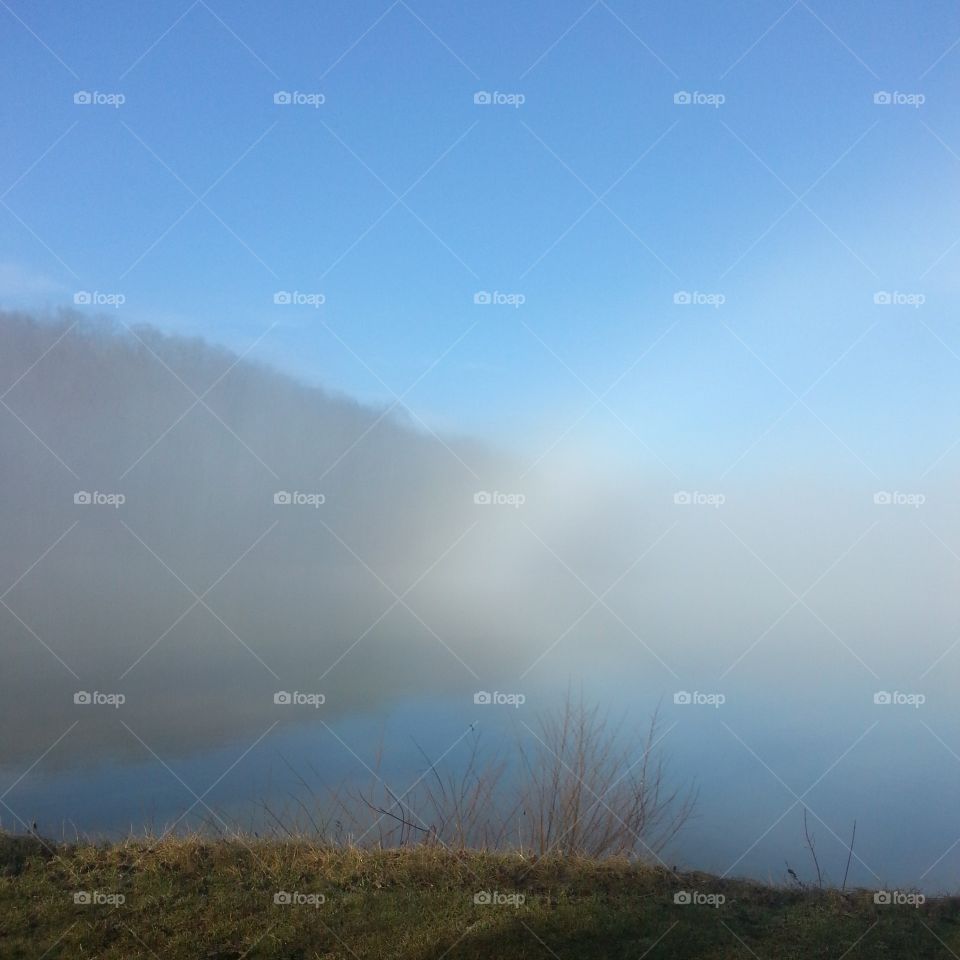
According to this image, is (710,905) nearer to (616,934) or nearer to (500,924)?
(616,934)

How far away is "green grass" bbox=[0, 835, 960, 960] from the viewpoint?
30.3 feet

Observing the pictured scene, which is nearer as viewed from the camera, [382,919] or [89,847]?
[382,919]

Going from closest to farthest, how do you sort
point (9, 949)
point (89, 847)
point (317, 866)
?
point (9, 949) → point (317, 866) → point (89, 847)

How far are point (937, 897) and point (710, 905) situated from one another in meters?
2.51

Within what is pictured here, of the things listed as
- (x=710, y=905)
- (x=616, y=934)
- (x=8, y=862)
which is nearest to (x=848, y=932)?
(x=710, y=905)

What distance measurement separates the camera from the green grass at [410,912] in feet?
30.3

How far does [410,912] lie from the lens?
970 cm

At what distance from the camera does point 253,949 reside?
9.24 m

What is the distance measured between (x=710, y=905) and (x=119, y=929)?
5685 millimetres

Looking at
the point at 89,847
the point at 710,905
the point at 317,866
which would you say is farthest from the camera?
the point at 89,847

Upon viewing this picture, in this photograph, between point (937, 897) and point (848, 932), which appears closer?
point (848, 932)

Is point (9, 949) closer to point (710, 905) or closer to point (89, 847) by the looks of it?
point (89, 847)

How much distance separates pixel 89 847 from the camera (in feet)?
37.9

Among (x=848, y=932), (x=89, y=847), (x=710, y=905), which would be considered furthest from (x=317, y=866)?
(x=848, y=932)
